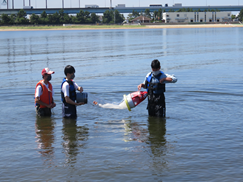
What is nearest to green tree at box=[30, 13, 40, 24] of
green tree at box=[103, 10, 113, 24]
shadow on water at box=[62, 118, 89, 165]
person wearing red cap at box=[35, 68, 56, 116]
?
green tree at box=[103, 10, 113, 24]

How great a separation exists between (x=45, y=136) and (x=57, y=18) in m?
173

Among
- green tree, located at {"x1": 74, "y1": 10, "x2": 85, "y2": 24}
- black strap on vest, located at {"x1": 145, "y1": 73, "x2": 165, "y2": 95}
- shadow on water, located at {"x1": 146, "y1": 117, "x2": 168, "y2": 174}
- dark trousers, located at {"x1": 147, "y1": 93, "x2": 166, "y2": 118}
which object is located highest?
green tree, located at {"x1": 74, "y1": 10, "x2": 85, "y2": 24}

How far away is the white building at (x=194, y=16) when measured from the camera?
190125mm

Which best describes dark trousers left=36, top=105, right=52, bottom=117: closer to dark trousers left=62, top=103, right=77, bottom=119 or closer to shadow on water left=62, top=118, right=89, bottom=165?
shadow on water left=62, top=118, right=89, bottom=165

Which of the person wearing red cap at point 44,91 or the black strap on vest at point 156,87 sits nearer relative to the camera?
the black strap on vest at point 156,87

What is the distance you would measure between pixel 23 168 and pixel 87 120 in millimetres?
3964

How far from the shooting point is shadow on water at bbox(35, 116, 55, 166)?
748 centimetres

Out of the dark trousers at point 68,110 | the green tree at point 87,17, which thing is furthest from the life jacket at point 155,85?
the green tree at point 87,17

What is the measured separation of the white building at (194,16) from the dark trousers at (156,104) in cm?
18614

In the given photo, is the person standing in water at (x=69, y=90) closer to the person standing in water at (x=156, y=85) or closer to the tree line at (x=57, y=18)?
the person standing in water at (x=156, y=85)

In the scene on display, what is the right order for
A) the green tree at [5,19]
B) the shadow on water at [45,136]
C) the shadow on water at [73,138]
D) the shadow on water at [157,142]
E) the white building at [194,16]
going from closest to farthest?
1. the shadow on water at [157,142]
2. the shadow on water at [73,138]
3. the shadow on water at [45,136]
4. the green tree at [5,19]
5. the white building at [194,16]

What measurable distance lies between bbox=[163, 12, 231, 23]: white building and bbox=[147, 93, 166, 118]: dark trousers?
186 m

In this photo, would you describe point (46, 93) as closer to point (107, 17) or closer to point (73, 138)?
point (73, 138)

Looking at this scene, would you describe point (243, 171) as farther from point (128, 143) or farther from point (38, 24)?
point (38, 24)
